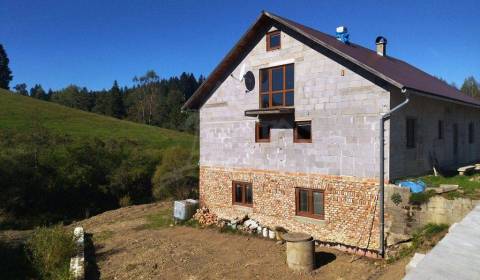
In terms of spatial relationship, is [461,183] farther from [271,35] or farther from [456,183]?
[271,35]

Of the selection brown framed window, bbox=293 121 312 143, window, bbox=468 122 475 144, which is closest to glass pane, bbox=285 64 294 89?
brown framed window, bbox=293 121 312 143

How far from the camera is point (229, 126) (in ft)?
58.0

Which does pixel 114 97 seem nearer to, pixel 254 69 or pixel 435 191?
pixel 254 69

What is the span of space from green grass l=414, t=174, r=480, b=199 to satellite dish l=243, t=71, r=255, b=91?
7.90m

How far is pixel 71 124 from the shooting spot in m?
52.3

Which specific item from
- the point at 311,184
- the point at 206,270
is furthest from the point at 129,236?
the point at 311,184

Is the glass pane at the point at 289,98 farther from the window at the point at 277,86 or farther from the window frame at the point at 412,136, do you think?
the window frame at the point at 412,136

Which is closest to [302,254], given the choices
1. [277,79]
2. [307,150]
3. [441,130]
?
[307,150]

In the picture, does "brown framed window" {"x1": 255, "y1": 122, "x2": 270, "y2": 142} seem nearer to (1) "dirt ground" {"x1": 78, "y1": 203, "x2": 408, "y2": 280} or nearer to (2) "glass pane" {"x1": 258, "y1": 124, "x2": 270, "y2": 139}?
(2) "glass pane" {"x1": 258, "y1": 124, "x2": 270, "y2": 139}

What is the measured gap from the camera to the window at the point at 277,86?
15.3 metres

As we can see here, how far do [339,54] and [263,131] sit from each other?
4.91 m

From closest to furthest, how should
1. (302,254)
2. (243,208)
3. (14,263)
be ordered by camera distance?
(302,254), (14,263), (243,208)

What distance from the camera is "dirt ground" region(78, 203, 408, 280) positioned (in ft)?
38.6

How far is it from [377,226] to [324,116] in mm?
4433
